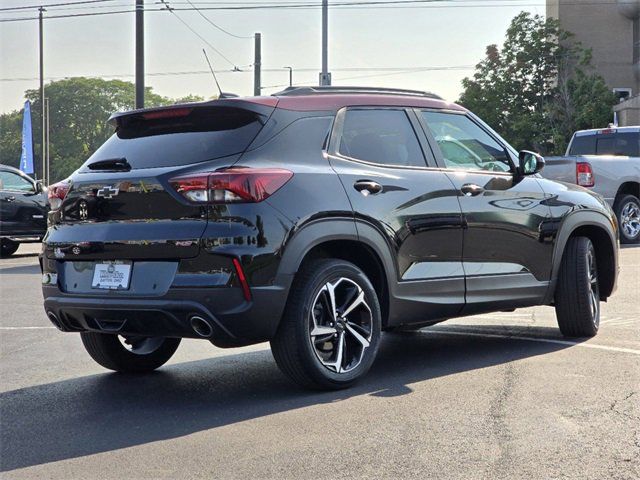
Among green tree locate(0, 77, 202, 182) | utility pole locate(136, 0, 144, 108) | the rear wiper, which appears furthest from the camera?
green tree locate(0, 77, 202, 182)

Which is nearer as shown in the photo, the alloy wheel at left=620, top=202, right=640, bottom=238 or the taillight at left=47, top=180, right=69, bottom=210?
the taillight at left=47, top=180, right=69, bottom=210

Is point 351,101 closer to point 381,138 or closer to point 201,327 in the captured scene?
point 381,138

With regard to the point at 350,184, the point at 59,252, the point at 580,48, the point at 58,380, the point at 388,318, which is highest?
the point at 580,48

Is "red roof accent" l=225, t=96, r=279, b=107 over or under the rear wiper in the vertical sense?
over

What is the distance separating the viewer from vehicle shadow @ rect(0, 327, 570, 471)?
5.16 metres

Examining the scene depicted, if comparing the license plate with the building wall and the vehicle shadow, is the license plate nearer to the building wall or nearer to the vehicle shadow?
the vehicle shadow

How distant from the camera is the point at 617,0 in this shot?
5241cm

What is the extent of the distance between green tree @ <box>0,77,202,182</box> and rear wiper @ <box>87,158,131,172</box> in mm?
121383

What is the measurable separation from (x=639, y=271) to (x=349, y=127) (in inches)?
315

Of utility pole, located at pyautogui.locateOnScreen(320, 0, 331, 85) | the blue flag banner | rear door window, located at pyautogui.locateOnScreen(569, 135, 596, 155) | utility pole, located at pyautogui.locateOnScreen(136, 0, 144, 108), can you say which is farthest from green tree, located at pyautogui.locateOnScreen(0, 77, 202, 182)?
rear door window, located at pyautogui.locateOnScreen(569, 135, 596, 155)

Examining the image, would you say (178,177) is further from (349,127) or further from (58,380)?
(58,380)

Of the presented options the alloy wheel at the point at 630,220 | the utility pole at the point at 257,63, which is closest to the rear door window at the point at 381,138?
the alloy wheel at the point at 630,220

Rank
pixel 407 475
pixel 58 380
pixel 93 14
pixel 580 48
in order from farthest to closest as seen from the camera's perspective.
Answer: pixel 580 48
pixel 93 14
pixel 58 380
pixel 407 475

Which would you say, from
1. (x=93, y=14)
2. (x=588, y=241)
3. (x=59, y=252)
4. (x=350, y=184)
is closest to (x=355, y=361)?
(x=350, y=184)
